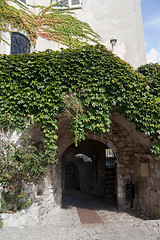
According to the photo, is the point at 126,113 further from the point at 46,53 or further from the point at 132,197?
the point at 132,197

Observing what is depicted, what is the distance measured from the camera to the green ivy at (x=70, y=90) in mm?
4470

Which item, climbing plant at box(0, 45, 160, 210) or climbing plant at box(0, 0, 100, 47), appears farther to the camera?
climbing plant at box(0, 0, 100, 47)

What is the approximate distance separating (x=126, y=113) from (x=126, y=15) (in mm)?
5290

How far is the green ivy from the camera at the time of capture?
4.47 meters

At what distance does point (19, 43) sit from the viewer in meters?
6.73

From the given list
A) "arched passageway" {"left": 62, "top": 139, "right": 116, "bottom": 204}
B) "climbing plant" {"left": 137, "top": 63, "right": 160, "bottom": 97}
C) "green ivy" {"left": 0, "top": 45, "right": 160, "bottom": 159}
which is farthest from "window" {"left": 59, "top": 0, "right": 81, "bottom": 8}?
"arched passageway" {"left": 62, "top": 139, "right": 116, "bottom": 204}

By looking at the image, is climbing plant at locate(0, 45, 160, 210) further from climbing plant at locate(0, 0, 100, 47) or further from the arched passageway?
the arched passageway

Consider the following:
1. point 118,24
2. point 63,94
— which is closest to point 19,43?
point 63,94

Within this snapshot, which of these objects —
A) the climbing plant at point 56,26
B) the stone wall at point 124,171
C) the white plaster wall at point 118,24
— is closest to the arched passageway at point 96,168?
the stone wall at point 124,171

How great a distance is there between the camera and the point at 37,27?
24.3ft

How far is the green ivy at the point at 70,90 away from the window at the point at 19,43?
230 cm

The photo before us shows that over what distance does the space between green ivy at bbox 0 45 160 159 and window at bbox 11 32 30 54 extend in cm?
230

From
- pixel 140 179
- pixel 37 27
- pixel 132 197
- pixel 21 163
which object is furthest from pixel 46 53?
pixel 132 197

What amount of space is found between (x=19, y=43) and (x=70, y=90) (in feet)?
11.9
